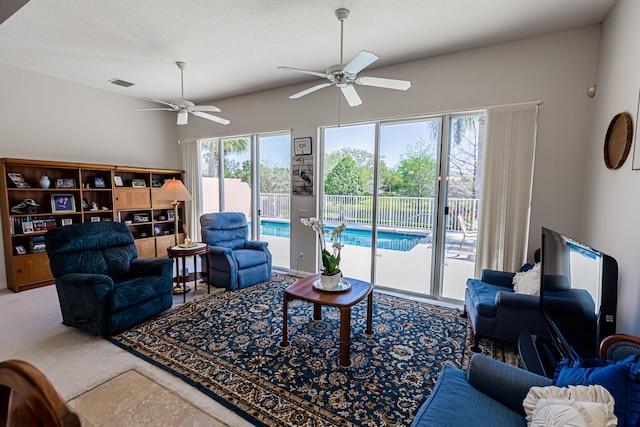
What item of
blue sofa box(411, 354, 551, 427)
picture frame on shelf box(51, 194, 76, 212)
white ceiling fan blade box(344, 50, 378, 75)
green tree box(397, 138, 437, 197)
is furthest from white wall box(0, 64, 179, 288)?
blue sofa box(411, 354, 551, 427)

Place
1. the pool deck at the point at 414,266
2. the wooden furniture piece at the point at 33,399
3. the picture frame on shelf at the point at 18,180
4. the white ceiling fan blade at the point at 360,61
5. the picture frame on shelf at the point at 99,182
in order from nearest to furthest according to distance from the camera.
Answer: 1. the wooden furniture piece at the point at 33,399
2. the white ceiling fan blade at the point at 360,61
3. the pool deck at the point at 414,266
4. the picture frame on shelf at the point at 18,180
5. the picture frame on shelf at the point at 99,182

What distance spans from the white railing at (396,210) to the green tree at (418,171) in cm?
10

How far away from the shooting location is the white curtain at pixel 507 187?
3.03 meters

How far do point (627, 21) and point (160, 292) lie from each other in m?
4.71

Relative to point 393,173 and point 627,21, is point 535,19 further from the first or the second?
point 393,173

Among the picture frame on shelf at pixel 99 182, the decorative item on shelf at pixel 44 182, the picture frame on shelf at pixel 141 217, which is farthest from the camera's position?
the picture frame on shelf at pixel 141 217

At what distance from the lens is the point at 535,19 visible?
8.63 ft

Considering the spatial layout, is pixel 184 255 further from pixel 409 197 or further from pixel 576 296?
pixel 576 296

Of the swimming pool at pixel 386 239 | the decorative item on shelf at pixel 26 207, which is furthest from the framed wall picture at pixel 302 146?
the decorative item on shelf at pixel 26 207

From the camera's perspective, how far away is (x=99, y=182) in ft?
15.0

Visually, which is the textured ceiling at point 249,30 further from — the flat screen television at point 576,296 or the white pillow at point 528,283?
the white pillow at point 528,283

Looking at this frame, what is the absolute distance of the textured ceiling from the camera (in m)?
2.47

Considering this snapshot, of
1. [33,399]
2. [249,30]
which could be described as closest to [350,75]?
[249,30]

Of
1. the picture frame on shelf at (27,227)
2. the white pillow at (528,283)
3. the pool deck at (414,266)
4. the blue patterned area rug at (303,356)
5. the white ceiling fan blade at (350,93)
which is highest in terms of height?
the white ceiling fan blade at (350,93)
